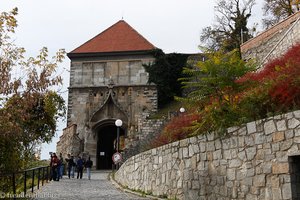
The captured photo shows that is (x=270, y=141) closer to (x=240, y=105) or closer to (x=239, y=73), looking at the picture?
(x=240, y=105)

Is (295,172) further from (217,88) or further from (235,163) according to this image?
(217,88)

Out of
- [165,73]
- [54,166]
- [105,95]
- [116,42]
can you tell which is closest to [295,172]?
[54,166]

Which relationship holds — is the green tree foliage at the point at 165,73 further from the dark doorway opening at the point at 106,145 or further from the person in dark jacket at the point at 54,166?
the person in dark jacket at the point at 54,166

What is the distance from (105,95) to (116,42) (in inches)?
225

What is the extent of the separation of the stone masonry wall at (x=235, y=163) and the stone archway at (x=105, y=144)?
17.8 metres

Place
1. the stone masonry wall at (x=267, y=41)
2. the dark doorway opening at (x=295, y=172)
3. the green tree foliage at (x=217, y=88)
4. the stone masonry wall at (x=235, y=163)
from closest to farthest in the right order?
1. the dark doorway opening at (x=295, y=172)
2. the stone masonry wall at (x=235, y=163)
3. the green tree foliage at (x=217, y=88)
4. the stone masonry wall at (x=267, y=41)

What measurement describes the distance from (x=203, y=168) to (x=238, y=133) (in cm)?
160

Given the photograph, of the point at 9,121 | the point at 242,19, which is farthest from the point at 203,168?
the point at 242,19

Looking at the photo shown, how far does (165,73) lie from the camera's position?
29.2m

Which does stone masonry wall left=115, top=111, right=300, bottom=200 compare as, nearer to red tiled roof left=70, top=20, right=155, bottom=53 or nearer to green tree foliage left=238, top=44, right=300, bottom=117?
green tree foliage left=238, top=44, right=300, bottom=117

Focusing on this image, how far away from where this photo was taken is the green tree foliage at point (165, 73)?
28.9 m

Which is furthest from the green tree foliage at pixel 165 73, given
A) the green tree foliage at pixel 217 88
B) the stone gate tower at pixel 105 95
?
the green tree foliage at pixel 217 88

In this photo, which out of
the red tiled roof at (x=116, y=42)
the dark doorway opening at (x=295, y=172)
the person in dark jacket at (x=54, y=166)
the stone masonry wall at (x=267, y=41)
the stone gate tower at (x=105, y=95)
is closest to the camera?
the dark doorway opening at (x=295, y=172)

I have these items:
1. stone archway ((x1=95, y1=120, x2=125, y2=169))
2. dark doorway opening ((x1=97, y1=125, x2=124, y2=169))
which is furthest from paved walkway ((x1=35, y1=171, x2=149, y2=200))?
dark doorway opening ((x1=97, y1=125, x2=124, y2=169))
